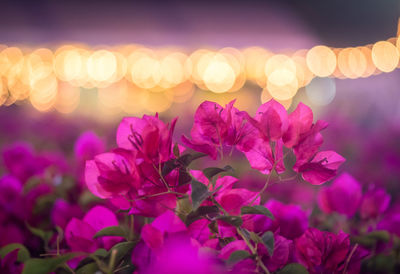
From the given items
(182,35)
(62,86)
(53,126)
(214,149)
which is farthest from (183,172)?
(182,35)

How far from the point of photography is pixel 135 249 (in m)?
0.38

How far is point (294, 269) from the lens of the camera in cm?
37

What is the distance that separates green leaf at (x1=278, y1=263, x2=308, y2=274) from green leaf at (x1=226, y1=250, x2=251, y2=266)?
70 millimetres

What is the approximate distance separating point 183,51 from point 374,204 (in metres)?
5.98

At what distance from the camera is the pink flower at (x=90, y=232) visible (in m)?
0.45

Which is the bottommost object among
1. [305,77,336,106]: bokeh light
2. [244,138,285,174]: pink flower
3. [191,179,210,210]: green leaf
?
[305,77,336,106]: bokeh light

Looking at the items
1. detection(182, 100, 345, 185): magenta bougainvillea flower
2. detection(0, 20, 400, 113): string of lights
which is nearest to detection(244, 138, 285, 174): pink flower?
detection(182, 100, 345, 185): magenta bougainvillea flower

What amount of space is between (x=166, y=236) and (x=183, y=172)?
0.20ft

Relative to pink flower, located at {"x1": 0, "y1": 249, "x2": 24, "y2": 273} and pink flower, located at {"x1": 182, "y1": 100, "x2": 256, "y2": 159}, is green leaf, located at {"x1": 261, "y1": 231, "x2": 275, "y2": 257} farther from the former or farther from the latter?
pink flower, located at {"x1": 0, "y1": 249, "x2": 24, "y2": 273}

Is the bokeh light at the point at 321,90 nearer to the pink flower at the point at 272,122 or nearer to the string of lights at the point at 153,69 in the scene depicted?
the string of lights at the point at 153,69

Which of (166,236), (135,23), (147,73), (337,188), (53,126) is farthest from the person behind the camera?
(135,23)

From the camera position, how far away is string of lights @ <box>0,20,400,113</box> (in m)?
5.47

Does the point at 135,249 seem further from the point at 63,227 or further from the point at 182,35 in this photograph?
the point at 182,35

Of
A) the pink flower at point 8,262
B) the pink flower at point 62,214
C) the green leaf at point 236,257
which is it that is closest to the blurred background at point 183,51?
the pink flower at point 62,214
